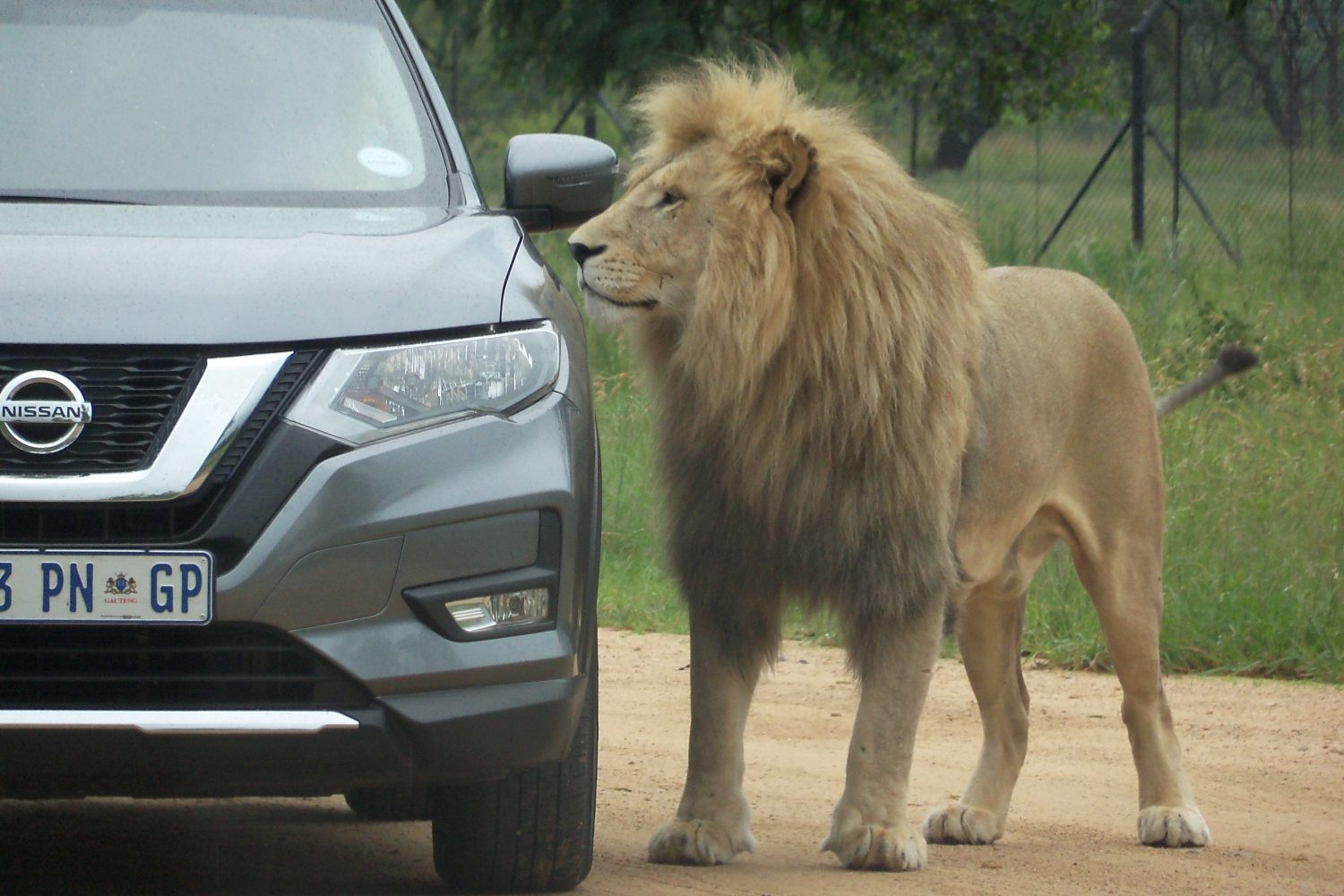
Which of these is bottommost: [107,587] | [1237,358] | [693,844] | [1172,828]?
[1172,828]

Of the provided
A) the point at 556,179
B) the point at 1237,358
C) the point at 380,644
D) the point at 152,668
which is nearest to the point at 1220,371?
the point at 1237,358

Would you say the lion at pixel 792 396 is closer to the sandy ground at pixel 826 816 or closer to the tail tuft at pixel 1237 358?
the sandy ground at pixel 826 816

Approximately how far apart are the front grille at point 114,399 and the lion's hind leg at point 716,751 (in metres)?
1.37

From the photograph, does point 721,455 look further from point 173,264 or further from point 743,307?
point 173,264

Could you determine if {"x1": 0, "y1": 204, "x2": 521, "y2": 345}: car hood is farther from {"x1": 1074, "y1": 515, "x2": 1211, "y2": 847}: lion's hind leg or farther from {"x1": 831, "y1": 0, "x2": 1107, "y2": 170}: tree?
{"x1": 831, "y1": 0, "x2": 1107, "y2": 170}: tree

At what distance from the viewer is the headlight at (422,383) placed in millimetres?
2746

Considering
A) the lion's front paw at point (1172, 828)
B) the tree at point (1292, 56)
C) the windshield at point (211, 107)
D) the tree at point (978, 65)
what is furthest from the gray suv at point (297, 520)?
the tree at point (978, 65)

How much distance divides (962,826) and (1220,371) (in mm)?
1621

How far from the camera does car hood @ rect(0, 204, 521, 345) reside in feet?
8.93

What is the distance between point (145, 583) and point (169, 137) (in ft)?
4.17

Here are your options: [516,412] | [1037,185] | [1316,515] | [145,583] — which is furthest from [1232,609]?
[1037,185]

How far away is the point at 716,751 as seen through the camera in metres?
3.73

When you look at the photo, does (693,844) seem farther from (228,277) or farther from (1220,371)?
(1220,371)

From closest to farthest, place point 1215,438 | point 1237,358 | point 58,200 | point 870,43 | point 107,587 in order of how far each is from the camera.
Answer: point 107,587 < point 58,200 < point 1237,358 < point 1215,438 < point 870,43
